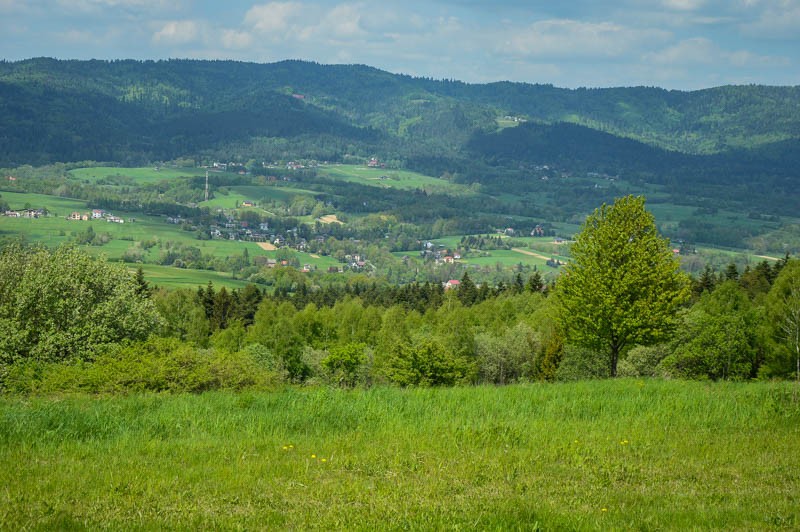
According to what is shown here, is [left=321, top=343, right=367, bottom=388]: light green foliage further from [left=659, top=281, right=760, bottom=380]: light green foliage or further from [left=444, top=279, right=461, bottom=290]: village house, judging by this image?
[left=444, top=279, right=461, bottom=290]: village house

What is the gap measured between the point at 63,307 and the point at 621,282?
2464 centimetres

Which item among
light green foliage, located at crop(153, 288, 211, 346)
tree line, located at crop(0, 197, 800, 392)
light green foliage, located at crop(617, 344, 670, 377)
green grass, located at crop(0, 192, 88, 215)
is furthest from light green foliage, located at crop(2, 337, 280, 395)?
green grass, located at crop(0, 192, 88, 215)

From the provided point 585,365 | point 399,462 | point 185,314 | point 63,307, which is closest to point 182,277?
point 185,314

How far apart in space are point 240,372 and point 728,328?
3573cm

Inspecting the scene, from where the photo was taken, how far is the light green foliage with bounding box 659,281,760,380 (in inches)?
1729

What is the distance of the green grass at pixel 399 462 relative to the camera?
7.20 meters

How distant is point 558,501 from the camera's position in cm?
781

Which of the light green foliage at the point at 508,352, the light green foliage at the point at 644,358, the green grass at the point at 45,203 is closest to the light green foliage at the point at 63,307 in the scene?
the light green foliage at the point at 644,358

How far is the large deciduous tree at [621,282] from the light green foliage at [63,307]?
2069 cm

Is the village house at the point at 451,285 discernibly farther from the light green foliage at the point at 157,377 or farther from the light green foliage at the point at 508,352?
the light green foliage at the point at 157,377

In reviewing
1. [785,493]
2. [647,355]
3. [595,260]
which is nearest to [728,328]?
[647,355]

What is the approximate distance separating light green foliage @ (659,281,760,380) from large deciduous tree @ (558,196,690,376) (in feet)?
51.3

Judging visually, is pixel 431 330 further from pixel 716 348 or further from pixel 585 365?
pixel 716 348

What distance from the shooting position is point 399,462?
9148 mm
